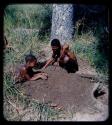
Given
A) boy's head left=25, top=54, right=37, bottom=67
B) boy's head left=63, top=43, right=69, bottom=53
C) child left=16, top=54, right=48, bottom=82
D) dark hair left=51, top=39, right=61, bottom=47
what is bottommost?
child left=16, top=54, right=48, bottom=82

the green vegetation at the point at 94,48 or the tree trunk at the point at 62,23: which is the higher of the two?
the tree trunk at the point at 62,23

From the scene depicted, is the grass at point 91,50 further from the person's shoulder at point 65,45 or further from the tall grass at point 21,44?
the tall grass at point 21,44

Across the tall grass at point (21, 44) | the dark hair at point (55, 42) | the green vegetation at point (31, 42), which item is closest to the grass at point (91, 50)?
the green vegetation at point (31, 42)

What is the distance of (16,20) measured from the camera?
2682mm

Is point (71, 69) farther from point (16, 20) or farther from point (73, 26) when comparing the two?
point (16, 20)

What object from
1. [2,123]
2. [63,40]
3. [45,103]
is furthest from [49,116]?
[63,40]

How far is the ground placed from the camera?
2695mm

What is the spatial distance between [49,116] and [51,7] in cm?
79

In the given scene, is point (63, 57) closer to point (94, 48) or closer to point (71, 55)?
point (71, 55)

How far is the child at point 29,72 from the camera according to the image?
2.69m

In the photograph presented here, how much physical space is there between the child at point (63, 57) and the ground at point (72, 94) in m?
0.04

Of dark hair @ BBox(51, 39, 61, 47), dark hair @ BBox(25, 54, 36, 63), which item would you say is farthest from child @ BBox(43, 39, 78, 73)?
dark hair @ BBox(25, 54, 36, 63)

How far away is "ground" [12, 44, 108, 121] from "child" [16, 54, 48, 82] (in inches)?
1.3

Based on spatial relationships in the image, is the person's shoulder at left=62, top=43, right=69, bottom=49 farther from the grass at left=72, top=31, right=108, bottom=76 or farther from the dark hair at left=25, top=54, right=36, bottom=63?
the dark hair at left=25, top=54, right=36, bottom=63
